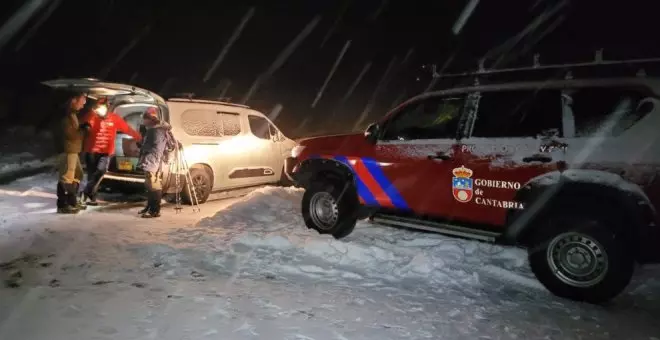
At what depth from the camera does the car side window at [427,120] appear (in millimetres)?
6102

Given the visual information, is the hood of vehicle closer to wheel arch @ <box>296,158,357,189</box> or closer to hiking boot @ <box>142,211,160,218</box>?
hiking boot @ <box>142,211,160,218</box>

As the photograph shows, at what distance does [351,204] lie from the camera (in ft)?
22.6

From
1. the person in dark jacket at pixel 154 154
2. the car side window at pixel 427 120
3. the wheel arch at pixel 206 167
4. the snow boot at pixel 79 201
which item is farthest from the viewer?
the wheel arch at pixel 206 167

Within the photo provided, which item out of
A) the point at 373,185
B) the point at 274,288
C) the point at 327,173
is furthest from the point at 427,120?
the point at 274,288

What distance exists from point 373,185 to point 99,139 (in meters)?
4.91

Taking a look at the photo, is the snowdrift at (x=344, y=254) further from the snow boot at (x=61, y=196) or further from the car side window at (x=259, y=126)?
the car side window at (x=259, y=126)

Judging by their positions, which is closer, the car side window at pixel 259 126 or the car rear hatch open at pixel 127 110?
the car rear hatch open at pixel 127 110

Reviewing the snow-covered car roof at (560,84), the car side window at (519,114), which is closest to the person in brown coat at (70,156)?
the snow-covered car roof at (560,84)

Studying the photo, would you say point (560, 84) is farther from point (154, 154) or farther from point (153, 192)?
point (153, 192)

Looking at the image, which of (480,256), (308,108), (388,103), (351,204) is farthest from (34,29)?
(480,256)

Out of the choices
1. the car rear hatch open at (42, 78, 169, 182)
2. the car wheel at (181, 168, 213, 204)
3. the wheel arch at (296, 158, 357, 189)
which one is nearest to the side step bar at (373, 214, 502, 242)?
the wheel arch at (296, 158, 357, 189)

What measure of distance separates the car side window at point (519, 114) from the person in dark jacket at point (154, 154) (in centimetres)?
484

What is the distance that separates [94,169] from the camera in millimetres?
9250

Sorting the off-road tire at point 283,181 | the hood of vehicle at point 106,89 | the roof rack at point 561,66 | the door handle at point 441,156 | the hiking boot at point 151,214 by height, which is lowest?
the hiking boot at point 151,214
